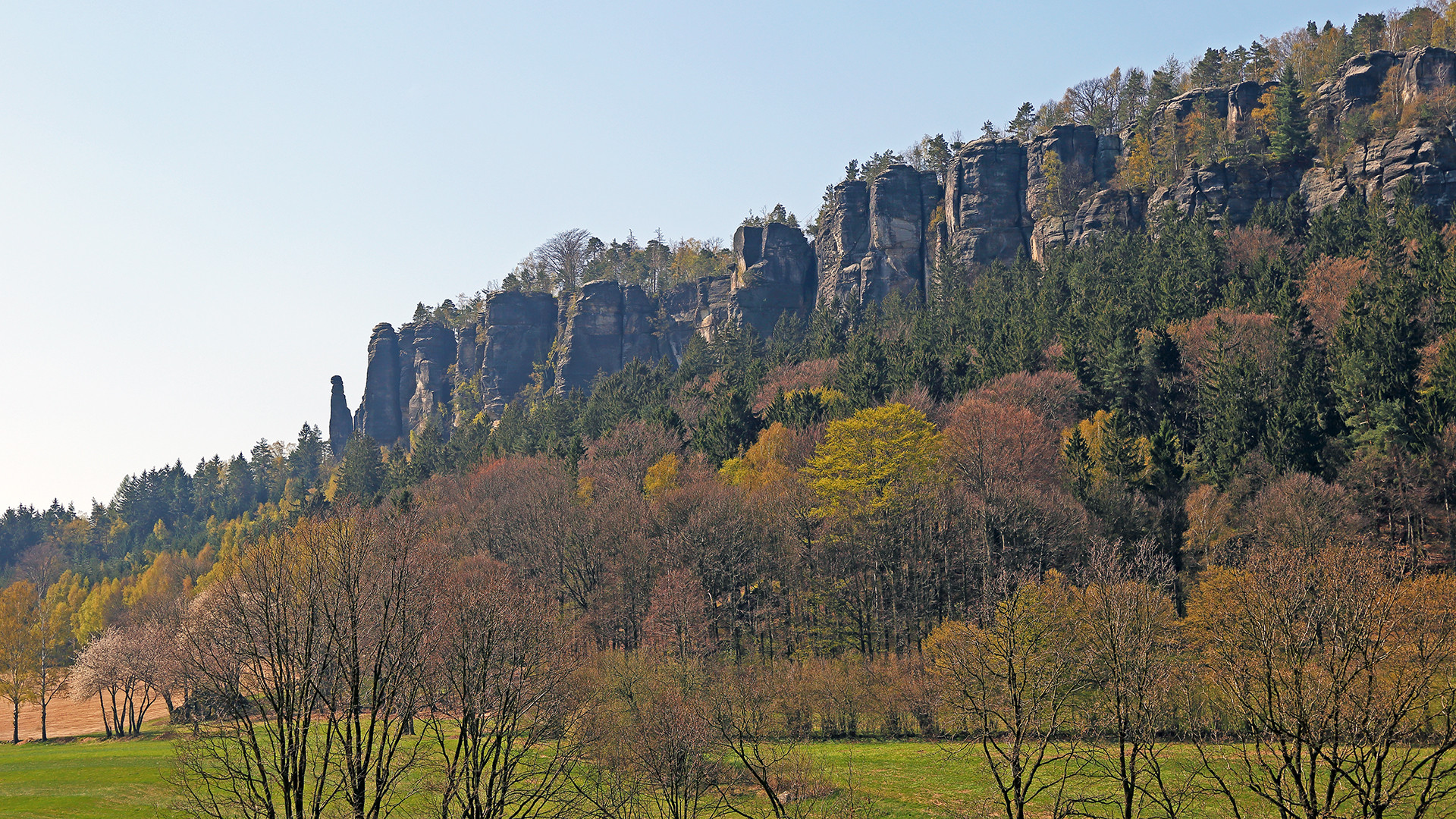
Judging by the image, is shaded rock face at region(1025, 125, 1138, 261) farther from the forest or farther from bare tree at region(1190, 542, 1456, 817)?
bare tree at region(1190, 542, 1456, 817)

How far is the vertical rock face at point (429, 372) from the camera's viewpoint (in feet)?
549

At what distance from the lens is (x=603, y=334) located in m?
153

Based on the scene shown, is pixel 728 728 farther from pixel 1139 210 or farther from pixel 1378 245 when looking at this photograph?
pixel 1139 210

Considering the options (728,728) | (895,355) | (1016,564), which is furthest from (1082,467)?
(728,728)

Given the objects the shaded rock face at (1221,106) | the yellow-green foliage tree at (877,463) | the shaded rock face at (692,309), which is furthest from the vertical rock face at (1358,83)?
the yellow-green foliage tree at (877,463)

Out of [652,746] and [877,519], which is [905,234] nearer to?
[877,519]

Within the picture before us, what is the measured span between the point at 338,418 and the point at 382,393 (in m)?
13.4

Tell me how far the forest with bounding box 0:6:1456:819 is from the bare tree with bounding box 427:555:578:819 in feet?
0.90

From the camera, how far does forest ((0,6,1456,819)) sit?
21.0 metres

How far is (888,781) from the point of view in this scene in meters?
34.6

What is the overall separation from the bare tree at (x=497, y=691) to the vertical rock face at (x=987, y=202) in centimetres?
10269

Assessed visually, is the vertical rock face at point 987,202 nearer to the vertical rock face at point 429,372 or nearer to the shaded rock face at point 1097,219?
the shaded rock face at point 1097,219

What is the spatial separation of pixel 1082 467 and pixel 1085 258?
4492cm

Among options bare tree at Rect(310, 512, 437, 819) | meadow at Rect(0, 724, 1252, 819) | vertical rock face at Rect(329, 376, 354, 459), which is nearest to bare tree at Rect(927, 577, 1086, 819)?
meadow at Rect(0, 724, 1252, 819)
